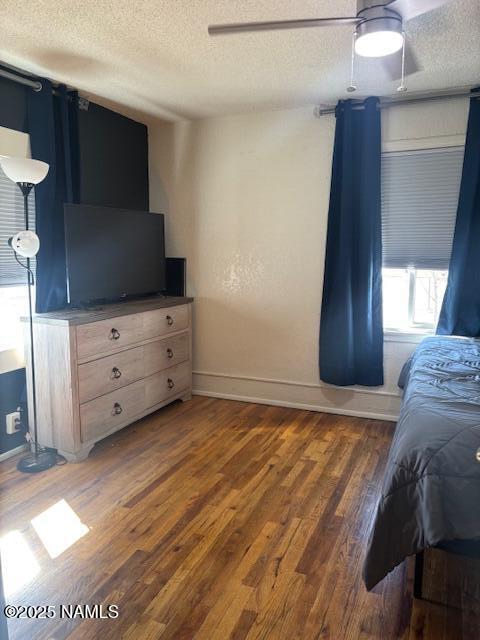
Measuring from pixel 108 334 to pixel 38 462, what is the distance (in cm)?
89

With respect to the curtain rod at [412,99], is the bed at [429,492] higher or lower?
lower

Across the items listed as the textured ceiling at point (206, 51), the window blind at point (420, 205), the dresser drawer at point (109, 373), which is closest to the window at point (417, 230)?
the window blind at point (420, 205)

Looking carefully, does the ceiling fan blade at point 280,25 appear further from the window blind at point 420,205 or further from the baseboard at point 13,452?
the baseboard at point 13,452

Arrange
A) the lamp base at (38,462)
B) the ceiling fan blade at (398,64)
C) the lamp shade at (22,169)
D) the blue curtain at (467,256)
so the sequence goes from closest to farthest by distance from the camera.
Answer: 1. the lamp shade at (22,169)
2. the ceiling fan blade at (398,64)
3. the lamp base at (38,462)
4. the blue curtain at (467,256)

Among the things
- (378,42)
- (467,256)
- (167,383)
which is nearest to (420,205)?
(467,256)

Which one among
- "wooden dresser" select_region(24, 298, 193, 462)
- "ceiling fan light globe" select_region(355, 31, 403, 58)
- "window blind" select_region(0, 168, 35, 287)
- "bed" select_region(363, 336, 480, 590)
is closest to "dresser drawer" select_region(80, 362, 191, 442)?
"wooden dresser" select_region(24, 298, 193, 462)

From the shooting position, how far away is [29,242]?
265cm

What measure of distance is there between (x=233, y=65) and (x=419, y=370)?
81.5 inches

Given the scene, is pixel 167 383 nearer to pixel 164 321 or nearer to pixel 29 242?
pixel 164 321

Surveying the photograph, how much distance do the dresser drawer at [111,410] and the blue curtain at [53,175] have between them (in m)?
0.73

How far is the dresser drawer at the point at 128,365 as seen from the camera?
288 cm

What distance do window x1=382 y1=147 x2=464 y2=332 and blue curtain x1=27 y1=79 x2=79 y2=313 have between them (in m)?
2.29

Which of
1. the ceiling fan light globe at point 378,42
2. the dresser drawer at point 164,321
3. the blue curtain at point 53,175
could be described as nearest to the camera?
the ceiling fan light globe at point 378,42

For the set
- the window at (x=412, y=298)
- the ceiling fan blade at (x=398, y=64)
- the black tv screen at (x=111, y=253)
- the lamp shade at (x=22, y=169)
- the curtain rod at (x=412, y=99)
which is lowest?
the window at (x=412, y=298)
